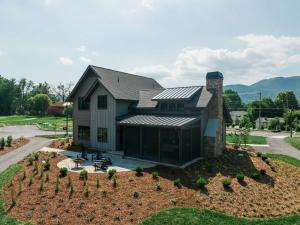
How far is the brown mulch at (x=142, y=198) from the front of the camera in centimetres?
1156

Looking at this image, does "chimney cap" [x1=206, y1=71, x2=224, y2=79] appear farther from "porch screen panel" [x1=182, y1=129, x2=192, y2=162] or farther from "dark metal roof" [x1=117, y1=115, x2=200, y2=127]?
"porch screen panel" [x1=182, y1=129, x2=192, y2=162]

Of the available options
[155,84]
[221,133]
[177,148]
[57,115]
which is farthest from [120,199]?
[57,115]

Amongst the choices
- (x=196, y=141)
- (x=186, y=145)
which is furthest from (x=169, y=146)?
(x=196, y=141)

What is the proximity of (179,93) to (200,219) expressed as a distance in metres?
14.5

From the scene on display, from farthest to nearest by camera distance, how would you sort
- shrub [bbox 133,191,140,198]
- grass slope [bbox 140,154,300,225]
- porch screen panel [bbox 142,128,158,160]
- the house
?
porch screen panel [bbox 142,128,158,160], the house, shrub [bbox 133,191,140,198], grass slope [bbox 140,154,300,225]

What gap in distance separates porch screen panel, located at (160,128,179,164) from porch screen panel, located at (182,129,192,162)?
1.83 ft

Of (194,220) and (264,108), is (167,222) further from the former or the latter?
(264,108)

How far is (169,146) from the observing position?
20656mm

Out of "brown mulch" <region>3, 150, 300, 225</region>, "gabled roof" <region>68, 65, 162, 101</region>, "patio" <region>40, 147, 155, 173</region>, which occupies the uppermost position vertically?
"gabled roof" <region>68, 65, 162, 101</region>

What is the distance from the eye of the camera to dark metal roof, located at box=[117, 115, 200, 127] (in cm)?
1994

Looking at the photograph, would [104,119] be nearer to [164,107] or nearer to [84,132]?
[84,132]

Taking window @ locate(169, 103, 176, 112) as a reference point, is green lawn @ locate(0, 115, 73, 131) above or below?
below

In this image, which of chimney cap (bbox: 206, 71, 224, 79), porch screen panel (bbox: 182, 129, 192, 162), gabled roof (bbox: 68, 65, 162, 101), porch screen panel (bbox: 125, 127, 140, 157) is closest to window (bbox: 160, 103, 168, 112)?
porch screen panel (bbox: 125, 127, 140, 157)

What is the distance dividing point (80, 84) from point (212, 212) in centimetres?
2203
